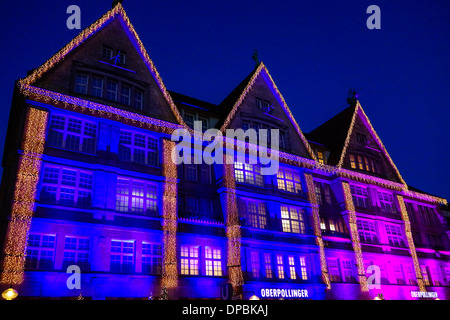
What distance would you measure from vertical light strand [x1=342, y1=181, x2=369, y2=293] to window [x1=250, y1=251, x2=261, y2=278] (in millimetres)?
11171

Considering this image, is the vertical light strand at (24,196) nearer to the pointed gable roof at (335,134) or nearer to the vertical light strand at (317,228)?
the vertical light strand at (317,228)

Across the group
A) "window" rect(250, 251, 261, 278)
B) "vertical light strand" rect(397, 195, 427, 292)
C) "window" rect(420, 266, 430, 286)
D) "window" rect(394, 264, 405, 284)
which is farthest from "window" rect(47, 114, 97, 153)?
"window" rect(420, 266, 430, 286)

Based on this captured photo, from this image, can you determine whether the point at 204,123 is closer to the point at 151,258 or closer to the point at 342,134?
the point at 151,258

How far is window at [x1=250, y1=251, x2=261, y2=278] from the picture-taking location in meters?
29.9

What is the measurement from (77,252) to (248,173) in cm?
1545

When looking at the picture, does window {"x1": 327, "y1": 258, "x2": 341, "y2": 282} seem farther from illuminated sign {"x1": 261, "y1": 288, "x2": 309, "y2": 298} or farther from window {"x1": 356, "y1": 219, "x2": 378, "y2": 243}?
illuminated sign {"x1": 261, "y1": 288, "x2": 309, "y2": 298}

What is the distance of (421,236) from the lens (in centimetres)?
4438

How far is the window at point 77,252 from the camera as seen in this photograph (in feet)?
74.7

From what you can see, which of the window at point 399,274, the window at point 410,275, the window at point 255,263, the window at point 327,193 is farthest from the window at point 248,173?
the window at point 410,275

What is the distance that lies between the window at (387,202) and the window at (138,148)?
2627 cm

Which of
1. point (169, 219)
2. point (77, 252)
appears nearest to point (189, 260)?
point (169, 219)

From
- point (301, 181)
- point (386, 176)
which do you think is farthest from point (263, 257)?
point (386, 176)

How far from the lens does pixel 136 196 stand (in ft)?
87.9

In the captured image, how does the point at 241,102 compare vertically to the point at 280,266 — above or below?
above
